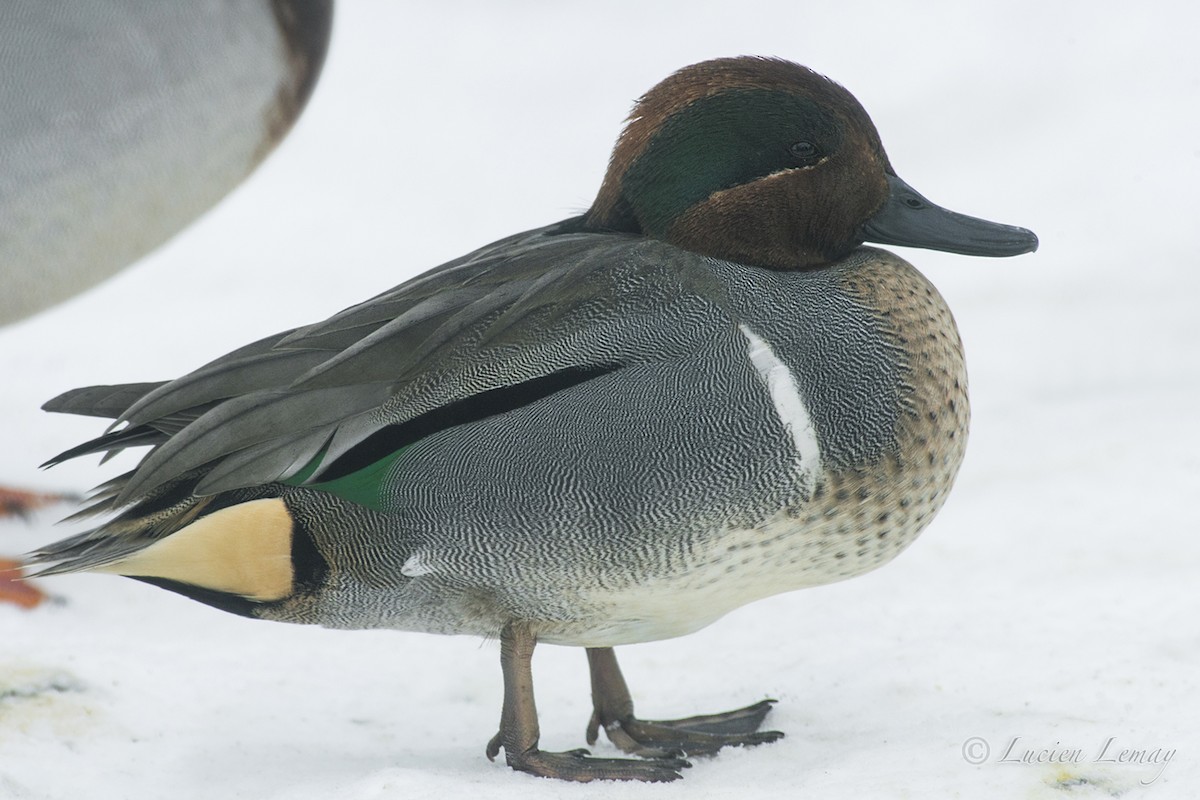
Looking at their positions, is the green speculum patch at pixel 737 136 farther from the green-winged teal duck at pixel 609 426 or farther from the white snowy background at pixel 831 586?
the white snowy background at pixel 831 586

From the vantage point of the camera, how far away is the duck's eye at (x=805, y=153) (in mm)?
2029

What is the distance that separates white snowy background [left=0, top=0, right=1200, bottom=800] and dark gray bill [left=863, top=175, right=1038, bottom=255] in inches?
27.3

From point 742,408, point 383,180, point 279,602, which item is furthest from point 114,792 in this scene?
point 383,180

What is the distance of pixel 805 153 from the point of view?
203 centimetres

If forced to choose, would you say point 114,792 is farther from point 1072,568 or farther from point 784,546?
point 1072,568

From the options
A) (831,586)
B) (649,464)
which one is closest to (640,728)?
(649,464)

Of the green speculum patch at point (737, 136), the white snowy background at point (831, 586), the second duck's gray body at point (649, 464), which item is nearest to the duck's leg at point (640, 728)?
the white snowy background at point (831, 586)

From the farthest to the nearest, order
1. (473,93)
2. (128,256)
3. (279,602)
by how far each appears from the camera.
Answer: (473,93)
(128,256)
(279,602)

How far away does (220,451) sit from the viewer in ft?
6.35

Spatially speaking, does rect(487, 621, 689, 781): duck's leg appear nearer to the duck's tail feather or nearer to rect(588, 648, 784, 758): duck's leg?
rect(588, 648, 784, 758): duck's leg

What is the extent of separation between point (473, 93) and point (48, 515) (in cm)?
278

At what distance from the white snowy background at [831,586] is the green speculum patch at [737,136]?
828mm

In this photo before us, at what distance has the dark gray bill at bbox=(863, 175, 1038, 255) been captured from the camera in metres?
2.12

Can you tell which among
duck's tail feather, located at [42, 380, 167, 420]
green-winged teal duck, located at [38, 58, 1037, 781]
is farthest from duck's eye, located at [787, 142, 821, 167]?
duck's tail feather, located at [42, 380, 167, 420]
